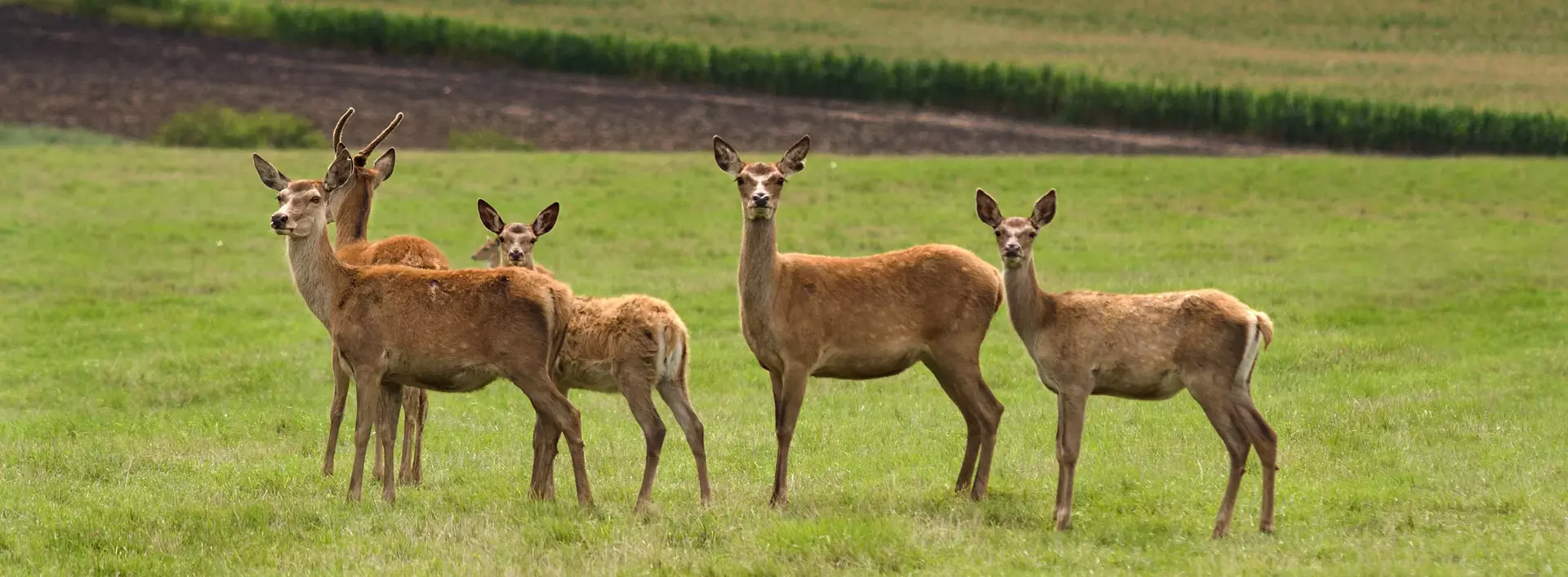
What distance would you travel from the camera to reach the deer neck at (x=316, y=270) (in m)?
12.0

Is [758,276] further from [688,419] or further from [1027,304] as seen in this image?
[1027,304]

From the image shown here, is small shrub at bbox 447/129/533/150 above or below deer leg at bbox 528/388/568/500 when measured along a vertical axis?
below

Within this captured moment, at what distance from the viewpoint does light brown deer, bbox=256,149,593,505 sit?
1131cm

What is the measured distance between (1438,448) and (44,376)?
47.9ft

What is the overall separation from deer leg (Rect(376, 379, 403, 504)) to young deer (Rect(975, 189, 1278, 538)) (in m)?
4.49

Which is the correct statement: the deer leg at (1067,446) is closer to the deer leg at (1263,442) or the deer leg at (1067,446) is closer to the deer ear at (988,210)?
the deer leg at (1263,442)

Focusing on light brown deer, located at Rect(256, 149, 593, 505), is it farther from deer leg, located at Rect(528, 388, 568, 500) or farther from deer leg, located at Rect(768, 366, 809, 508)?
deer leg, located at Rect(768, 366, 809, 508)

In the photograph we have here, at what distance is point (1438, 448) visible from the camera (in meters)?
13.5

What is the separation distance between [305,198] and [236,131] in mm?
30201

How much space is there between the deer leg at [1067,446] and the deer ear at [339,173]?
18.4 ft

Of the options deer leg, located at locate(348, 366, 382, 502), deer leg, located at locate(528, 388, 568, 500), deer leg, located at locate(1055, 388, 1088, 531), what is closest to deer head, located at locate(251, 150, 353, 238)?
deer leg, located at locate(348, 366, 382, 502)

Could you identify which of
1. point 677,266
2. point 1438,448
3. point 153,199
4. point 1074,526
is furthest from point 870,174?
point 1074,526

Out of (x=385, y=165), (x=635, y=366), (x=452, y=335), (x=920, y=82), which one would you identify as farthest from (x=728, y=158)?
(x=920, y=82)

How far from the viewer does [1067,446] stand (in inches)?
429
